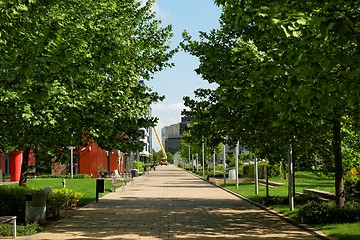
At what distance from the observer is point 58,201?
62.1ft

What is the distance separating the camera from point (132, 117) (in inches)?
738

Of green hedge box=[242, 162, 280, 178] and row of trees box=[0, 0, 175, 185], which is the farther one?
green hedge box=[242, 162, 280, 178]

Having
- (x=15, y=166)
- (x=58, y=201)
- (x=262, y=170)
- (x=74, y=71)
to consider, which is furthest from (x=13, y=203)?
(x=15, y=166)

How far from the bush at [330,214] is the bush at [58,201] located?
8.42m

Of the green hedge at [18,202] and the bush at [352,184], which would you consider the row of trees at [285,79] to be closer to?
the bush at [352,184]

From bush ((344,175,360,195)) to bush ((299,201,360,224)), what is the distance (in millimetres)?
6433

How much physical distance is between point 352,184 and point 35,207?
13.6 meters

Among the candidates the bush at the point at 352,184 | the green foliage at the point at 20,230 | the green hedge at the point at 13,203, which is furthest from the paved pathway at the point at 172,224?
the bush at the point at 352,184

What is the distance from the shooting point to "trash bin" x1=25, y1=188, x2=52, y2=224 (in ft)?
52.5

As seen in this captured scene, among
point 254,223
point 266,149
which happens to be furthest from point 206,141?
point 254,223

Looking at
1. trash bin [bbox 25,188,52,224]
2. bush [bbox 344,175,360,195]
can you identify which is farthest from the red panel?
trash bin [bbox 25,188,52,224]

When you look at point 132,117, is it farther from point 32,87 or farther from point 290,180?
point 32,87

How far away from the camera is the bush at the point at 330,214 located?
1548 centimetres

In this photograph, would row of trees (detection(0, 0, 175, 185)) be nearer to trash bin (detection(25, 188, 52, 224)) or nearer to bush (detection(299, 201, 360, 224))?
trash bin (detection(25, 188, 52, 224))
